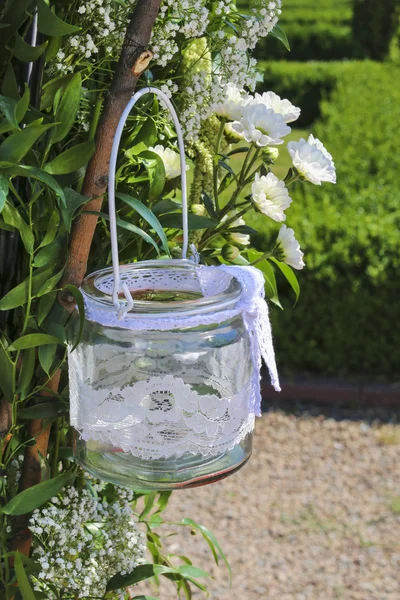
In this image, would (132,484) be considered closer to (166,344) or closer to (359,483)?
(166,344)

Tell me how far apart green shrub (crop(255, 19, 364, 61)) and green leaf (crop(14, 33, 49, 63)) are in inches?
493

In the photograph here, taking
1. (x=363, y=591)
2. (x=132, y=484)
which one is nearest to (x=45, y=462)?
(x=132, y=484)

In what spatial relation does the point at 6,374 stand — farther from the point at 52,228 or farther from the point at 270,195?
the point at 270,195

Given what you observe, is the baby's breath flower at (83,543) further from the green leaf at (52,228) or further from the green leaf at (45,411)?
the green leaf at (52,228)

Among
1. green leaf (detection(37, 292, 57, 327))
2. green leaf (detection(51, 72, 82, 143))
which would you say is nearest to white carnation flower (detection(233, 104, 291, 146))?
green leaf (detection(51, 72, 82, 143))

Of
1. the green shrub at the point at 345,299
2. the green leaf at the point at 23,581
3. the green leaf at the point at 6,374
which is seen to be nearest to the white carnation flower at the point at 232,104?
the green leaf at the point at 6,374

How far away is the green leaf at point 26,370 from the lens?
1.13 m

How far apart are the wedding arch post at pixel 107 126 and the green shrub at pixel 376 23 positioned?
476 inches

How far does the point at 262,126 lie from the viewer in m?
1.16

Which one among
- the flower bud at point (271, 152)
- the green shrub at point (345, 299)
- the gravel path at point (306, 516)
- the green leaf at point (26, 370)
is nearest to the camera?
the green leaf at point (26, 370)

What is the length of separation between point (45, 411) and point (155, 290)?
Answer: 0.23m

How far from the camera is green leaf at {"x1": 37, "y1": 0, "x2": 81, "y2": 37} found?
0.97 meters

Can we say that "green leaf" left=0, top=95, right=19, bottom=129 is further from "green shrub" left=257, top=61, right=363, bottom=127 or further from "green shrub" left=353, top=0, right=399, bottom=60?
"green shrub" left=353, top=0, right=399, bottom=60

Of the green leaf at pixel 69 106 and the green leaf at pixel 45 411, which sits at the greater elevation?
the green leaf at pixel 69 106
